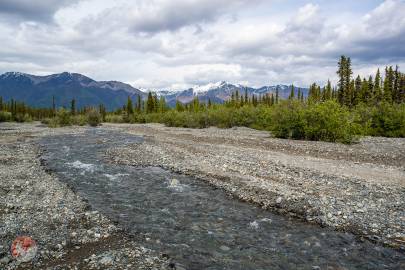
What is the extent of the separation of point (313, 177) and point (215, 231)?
8.29 metres

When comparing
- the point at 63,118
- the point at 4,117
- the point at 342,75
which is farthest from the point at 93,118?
the point at 342,75

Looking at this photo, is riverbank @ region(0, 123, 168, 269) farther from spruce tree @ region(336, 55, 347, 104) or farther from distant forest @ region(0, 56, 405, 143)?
spruce tree @ region(336, 55, 347, 104)

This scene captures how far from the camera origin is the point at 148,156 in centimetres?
2603

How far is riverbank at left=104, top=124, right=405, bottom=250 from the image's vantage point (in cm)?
1230

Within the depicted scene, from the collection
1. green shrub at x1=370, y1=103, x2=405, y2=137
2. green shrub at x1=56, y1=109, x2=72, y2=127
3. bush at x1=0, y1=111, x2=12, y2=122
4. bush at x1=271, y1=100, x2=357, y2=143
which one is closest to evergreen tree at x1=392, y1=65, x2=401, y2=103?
green shrub at x1=370, y1=103, x2=405, y2=137

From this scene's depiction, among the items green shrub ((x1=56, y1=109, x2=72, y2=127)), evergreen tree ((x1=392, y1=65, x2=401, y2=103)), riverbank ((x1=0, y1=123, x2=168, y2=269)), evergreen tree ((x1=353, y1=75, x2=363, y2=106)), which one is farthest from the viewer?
evergreen tree ((x1=392, y1=65, x2=401, y2=103))

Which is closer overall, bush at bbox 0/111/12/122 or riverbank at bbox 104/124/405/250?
riverbank at bbox 104/124/405/250

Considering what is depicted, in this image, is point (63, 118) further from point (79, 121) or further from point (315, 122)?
point (315, 122)

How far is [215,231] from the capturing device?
11.6 m

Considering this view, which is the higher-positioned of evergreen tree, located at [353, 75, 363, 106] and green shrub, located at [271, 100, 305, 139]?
evergreen tree, located at [353, 75, 363, 106]

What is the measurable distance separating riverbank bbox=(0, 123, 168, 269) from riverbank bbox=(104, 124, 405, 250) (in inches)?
240

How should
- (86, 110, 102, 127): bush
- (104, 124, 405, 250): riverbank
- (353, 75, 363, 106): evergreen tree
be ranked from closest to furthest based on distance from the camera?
(104, 124, 405, 250): riverbank, (86, 110, 102, 127): bush, (353, 75, 363, 106): evergreen tree

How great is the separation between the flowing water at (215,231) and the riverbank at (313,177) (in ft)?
2.64

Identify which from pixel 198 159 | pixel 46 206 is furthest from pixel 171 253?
pixel 198 159
